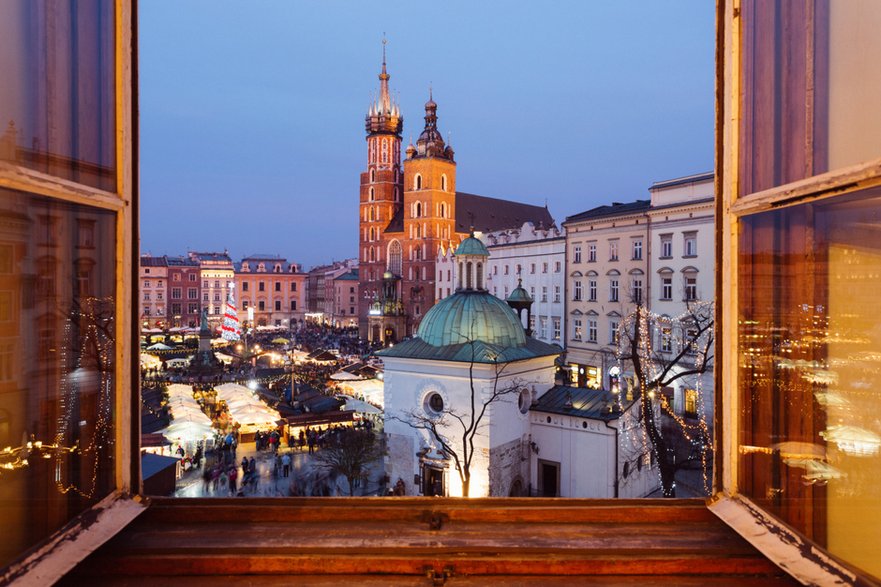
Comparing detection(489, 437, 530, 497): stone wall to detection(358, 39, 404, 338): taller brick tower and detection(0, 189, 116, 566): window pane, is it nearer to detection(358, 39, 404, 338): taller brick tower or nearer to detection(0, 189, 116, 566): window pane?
detection(0, 189, 116, 566): window pane

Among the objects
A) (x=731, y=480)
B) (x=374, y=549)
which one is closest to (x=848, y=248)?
(x=731, y=480)

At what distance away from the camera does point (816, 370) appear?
2.66 m

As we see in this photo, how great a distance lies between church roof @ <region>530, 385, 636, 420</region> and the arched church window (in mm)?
47205

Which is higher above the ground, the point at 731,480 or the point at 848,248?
the point at 848,248

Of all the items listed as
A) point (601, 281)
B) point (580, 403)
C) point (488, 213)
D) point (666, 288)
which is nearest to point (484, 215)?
point (488, 213)

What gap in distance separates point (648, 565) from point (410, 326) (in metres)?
58.3

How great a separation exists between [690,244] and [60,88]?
25916 millimetres

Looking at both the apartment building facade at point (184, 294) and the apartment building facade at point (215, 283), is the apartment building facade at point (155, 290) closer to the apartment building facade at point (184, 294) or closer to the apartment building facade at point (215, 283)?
the apartment building facade at point (184, 294)

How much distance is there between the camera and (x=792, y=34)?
266 cm

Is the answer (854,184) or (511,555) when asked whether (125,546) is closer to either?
(511,555)

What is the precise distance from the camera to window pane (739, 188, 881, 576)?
7.77 ft

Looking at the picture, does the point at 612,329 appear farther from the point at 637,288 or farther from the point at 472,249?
the point at 472,249

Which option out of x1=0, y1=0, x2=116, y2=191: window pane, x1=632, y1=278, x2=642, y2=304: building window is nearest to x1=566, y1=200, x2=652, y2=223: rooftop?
x1=632, y1=278, x2=642, y2=304: building window

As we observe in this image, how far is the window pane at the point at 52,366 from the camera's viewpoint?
2365mm
